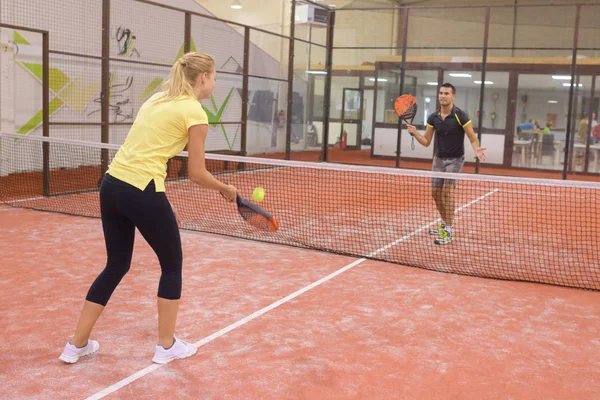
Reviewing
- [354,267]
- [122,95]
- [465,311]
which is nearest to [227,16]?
[122,95]

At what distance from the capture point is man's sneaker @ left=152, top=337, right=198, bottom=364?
147 inches

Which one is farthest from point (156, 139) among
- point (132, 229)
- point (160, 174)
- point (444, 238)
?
point (444, 238)

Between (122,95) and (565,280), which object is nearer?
(565,280)

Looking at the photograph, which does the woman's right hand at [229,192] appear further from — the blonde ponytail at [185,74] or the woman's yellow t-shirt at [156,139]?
the blonde ponytail at [185,74]

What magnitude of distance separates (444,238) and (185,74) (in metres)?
4.70

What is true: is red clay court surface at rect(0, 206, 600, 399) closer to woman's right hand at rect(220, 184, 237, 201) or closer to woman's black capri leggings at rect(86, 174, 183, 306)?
woman's black capri leggings at rect(86, 174, 183, 306)

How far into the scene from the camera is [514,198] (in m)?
11.8

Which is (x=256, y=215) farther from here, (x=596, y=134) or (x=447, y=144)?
(x=596, y=134)

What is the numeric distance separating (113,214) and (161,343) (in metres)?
0.79

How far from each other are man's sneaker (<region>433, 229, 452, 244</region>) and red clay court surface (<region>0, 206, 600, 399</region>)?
1404 millimetres

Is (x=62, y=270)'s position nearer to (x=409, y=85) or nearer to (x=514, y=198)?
(x=514, y=198)

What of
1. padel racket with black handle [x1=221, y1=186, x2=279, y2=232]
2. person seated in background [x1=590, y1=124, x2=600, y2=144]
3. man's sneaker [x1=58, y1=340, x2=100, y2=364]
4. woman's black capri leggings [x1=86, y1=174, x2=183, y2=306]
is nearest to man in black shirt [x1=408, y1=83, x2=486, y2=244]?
padel racket with black handle [x1=221, y1=186, x2=279, y2=232]

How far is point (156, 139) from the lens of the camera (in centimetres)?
344

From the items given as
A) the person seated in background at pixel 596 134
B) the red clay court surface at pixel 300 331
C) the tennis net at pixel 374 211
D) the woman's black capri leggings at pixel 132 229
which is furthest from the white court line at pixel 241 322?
the person seated in background at pixel 596 134
